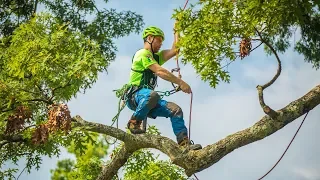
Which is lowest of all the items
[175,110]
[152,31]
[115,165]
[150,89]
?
[175,110]

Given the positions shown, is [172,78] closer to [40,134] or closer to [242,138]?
[242,138]

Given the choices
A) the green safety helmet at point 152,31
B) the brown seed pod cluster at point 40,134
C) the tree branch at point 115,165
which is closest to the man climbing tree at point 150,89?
the green safety helmet at point 152,31

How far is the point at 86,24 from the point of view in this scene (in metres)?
10.7

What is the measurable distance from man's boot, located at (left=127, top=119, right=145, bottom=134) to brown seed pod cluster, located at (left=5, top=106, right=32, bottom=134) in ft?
2.65

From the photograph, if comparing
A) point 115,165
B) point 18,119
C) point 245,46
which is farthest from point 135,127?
point 245,46

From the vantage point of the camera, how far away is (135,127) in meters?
5.85

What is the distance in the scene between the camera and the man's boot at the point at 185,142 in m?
5.49

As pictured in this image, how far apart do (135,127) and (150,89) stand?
329mm

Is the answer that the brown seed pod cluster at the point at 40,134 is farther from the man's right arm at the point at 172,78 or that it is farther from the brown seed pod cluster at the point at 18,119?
the man's right arm at the point at 172,78

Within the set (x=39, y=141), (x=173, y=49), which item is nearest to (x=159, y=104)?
(x=173, y=49)

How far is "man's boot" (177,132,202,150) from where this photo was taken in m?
5.49

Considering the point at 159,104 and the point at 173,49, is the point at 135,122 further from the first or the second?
the point at 173,49

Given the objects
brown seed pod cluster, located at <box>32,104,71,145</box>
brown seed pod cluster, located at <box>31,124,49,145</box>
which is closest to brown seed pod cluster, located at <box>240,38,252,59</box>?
brown seed pod cluster, located at <box>32,104,71,145</box>

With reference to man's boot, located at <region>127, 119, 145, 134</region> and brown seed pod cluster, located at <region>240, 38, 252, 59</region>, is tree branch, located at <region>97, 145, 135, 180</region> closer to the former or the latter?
man's boot, located at <region>127, 119, 145, 134</region>
